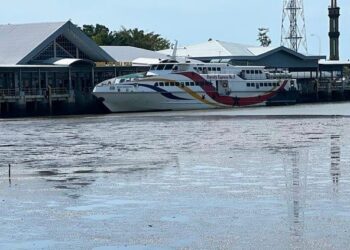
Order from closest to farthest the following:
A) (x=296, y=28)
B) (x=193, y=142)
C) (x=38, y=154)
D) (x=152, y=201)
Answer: (x=152, y=201) → (x=38, y=154) → (x=193, y=142) → (x=296, y=28)

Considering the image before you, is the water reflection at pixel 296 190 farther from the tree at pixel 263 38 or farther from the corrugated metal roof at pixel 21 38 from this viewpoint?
the tree at pixel 263 38

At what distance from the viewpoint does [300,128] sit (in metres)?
46.7

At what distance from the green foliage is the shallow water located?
8646 cm

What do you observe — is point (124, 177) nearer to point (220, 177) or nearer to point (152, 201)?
point (220, 177)

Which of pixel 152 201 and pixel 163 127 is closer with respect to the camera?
pixel 152 201

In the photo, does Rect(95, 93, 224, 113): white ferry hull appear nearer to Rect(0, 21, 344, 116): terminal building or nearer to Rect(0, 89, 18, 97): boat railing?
Rect(0, 21, 344, 116): terminal building

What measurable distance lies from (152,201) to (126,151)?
14.1 m

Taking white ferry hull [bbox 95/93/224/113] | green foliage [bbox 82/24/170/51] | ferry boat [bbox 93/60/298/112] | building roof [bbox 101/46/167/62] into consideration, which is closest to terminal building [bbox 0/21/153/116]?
white ferry hull [bbox 95/93/224/113]

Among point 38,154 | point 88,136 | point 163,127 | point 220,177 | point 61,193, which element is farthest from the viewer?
point 163,127

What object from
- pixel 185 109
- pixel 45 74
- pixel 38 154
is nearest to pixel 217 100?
pixel 185 109

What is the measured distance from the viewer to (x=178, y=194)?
20078 millimetres

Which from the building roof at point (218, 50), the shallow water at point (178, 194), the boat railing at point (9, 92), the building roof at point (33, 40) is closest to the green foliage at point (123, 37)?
the building roof at point (218, 50)

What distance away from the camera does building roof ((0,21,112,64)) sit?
264 feet

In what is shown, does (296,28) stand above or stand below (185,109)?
above
